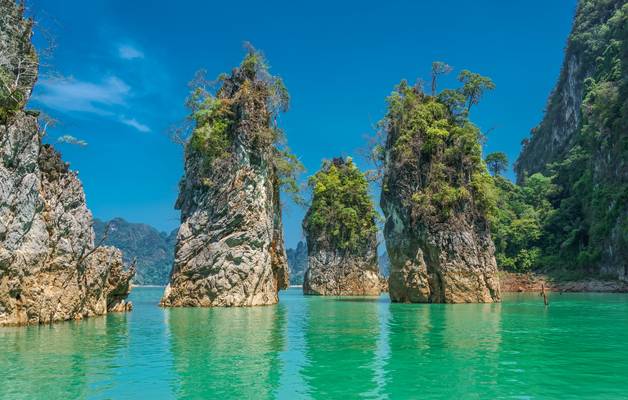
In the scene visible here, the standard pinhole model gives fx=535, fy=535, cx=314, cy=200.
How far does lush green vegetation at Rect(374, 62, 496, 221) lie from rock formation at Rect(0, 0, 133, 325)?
20.2 metres

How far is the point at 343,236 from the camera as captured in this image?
2378 inches

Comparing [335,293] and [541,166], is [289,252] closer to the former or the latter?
[541,166]

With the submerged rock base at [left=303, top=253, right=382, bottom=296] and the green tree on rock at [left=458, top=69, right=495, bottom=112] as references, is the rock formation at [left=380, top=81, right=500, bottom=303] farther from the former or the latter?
the submerged rock base at [left=303, top=253, right=382, bottom=296]

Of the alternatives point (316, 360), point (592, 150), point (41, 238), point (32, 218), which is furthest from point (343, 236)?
point (316, 360)

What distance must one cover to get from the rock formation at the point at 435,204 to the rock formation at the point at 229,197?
8.48 meters

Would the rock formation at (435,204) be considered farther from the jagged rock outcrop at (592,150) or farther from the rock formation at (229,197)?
the jagged rock outcrop at (592,150)

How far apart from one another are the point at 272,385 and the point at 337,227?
5042cm

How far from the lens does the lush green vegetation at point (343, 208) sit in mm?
60250

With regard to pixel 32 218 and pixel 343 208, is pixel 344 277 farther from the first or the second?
pixel 32 218

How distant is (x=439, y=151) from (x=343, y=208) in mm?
25713

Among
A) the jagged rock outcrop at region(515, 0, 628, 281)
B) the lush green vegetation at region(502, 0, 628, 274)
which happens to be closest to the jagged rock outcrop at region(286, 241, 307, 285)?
the jagged rock outcrop at region(515, 0, 628, 281)

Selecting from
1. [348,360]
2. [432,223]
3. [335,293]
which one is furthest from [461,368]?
[335,293]

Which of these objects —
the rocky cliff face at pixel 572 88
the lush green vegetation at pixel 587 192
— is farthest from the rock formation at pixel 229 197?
the rocky cliff face at pixel 572 88

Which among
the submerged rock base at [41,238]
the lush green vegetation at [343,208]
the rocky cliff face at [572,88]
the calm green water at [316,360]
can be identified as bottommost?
the calm green water at [316,360]
